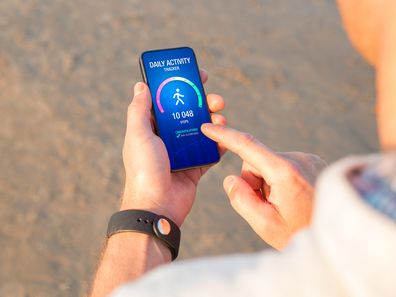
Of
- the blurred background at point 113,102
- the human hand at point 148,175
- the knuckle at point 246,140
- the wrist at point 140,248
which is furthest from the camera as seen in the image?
the blurred background at point 113,102

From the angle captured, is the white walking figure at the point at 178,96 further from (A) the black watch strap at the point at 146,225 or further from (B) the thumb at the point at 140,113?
(A) the black watch strap at the point at 146,225

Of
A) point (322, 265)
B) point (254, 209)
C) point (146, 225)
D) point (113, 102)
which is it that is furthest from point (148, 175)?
Answer: point (113, 102)

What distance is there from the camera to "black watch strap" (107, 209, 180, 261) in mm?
1510

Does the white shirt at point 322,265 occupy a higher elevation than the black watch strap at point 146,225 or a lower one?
higher

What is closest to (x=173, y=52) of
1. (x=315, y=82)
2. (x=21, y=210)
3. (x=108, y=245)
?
(x=108, y=245)

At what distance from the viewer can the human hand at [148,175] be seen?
5.45 ft

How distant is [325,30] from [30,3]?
8.21 ft

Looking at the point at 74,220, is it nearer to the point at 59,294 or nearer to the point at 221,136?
the point at 59,294

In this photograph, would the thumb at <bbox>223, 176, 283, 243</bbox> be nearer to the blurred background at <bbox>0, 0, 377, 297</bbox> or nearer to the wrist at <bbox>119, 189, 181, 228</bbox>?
the wrist at <bbox>119, 189, 181, 228</bbox>

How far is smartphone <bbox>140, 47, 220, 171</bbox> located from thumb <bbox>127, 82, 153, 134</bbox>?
4 centimetres

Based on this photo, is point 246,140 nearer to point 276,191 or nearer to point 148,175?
point 276,191

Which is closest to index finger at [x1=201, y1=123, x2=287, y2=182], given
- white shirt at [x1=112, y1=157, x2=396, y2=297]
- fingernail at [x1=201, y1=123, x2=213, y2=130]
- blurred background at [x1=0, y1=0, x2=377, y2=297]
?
fingernail at [x1=201, y1=123, x2=213, y2=130]

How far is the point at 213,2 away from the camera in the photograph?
549 cm

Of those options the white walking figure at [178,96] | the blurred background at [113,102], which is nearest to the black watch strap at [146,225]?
the white walking figure at [178,96]
